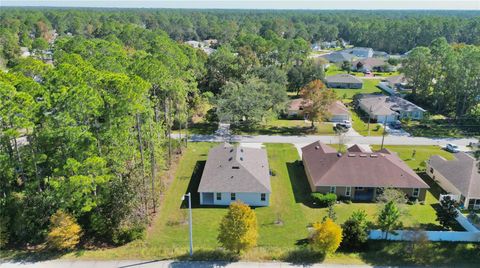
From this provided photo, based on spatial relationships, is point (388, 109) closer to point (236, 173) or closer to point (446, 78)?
point (446, 78)

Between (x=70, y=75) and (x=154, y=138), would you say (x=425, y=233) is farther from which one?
(x=70, y=75)

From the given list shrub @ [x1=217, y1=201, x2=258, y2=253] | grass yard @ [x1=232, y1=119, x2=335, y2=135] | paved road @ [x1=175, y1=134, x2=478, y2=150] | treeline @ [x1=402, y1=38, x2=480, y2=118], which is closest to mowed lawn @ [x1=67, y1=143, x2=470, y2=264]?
shrub @ [x1=217, y1=201, x2=258, y2=253]

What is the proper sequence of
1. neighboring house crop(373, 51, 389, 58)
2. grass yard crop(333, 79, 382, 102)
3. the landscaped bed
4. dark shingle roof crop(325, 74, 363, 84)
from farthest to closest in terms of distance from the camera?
neighboring house crop(373, 51, 389, 58), dark shingle roof crop(325, 74, 363, 84), grass yard crop(333, 79, 382, 102), the landscaped bed

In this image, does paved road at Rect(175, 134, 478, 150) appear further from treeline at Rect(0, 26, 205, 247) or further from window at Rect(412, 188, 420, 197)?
treeline at Rect(0, 26, 205, 247)

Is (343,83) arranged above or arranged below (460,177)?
above

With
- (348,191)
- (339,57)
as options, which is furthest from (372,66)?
(348,191)

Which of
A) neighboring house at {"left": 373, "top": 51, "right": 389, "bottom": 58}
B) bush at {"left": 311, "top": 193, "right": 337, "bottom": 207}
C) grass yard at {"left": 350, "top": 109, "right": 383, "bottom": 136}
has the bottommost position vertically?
grass yard at {"left": 350, "top": 109, "right": 383, "bottom": 136}

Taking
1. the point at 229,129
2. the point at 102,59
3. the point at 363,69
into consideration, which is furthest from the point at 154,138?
the point at 363,69
